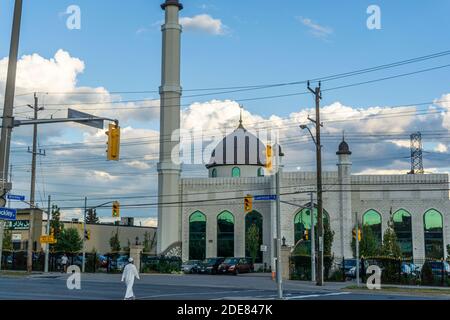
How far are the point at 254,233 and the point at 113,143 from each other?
158 feet

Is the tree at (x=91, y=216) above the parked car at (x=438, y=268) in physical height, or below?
above

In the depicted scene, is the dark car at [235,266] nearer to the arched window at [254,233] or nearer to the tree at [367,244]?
the arched window at [254,233]

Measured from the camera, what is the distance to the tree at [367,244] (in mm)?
58438

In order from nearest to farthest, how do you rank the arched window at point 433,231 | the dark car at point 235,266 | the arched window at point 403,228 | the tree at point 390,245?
the dark car at point 235,266
the tree at point 390,245
the arched window at point 433,231
the arched window at point 403,228

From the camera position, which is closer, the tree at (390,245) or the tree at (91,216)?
the tree at (390,245)

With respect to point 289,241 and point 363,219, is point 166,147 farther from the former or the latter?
point 363,219

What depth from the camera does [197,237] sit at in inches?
2680

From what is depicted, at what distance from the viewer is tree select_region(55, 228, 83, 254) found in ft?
232

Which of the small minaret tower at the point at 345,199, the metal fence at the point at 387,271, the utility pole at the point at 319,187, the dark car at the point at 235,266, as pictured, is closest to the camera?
the utility pole at the point at 319,187

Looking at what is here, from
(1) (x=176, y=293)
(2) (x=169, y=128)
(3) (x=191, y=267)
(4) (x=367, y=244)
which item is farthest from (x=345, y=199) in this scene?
(1) (x=176, y=293)

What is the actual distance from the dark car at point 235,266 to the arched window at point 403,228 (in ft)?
54.2

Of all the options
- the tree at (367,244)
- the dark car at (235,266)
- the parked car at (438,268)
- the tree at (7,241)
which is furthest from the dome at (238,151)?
the parked car at (438,268)

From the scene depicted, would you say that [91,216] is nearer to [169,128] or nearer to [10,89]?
[169,128]
